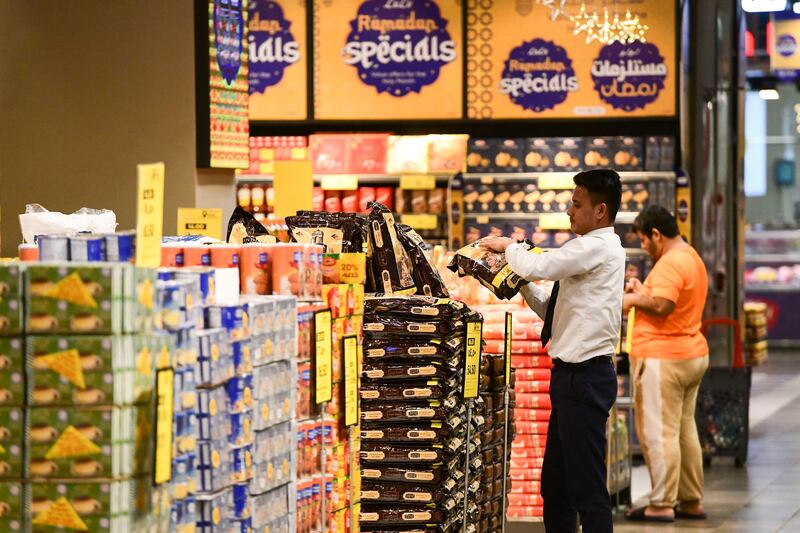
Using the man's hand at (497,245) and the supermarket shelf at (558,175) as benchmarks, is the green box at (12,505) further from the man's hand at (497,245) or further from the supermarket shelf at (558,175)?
the supermarket shelf at (558,175)

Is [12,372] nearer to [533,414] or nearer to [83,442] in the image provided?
[83,442]

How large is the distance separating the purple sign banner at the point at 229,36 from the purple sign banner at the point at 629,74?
222 inches

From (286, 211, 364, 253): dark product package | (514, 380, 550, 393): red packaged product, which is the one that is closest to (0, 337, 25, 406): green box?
(286, 211, 364, 253): dark product package

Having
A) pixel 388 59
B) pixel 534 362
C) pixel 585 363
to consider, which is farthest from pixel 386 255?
pixel 388 59

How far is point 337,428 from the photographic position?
5027mm

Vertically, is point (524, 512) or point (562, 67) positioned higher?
point (562, 67)

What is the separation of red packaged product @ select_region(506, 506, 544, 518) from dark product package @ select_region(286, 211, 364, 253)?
7.34ft

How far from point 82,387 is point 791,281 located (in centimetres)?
1969

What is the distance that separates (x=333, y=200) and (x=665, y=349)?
4672 millimetres

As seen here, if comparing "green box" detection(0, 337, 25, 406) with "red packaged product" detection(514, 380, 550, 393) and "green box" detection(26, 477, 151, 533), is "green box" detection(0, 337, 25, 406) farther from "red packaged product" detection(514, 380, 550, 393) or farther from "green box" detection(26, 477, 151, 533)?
"red packaged product" detection(514, 380, 550, 393)

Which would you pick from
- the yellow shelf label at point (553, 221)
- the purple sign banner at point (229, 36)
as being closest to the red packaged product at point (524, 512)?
the purple sign banner at point (229, 36)

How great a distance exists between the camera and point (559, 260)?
5.91 m

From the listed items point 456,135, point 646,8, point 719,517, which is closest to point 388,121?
point 456,135

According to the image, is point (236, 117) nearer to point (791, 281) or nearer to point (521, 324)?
point (521, 324)
